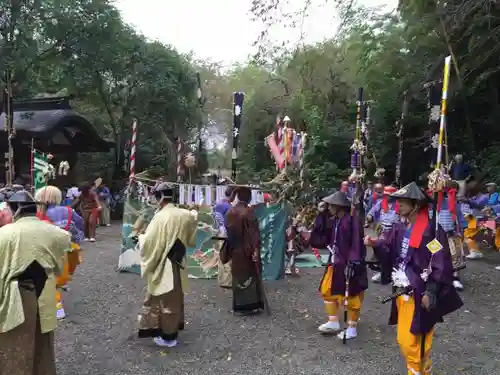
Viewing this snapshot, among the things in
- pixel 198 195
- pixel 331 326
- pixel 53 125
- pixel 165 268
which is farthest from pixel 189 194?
pixel 53 125

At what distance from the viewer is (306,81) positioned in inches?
907

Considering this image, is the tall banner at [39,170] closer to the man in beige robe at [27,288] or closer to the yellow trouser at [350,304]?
the man in beige robe at [27,288]

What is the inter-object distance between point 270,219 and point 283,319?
2.49 meters

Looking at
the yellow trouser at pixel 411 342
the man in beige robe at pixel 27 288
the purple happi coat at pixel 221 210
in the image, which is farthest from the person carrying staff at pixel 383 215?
the man in beige robe at pixel 27 288

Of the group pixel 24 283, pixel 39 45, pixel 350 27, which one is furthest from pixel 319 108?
pixel 24 283

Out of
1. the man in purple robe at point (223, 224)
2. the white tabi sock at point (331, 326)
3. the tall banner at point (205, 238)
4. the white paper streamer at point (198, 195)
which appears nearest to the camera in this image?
the white tabi sock at point (331, 326)

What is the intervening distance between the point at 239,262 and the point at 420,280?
3.18m

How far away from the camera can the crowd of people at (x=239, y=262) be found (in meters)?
3.86

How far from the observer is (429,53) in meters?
15.9

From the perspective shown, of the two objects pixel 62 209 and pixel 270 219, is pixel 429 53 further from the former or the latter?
pixel 62 209

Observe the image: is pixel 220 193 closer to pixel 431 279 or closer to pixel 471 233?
pixel 431 279

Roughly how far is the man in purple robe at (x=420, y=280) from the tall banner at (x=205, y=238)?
4.57m

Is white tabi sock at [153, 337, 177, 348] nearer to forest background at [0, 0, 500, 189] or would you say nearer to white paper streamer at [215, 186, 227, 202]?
white paper streamer at [215, 186, 227, 202]

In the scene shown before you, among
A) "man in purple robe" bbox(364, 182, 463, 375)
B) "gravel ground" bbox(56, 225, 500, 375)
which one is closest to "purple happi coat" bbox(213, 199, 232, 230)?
"gravel ground" bbox(56, 225, 500, 375)
